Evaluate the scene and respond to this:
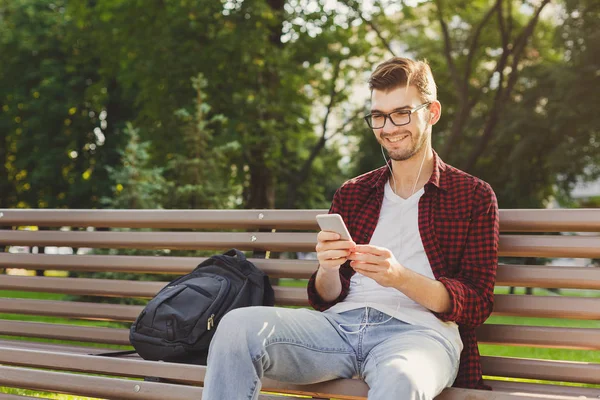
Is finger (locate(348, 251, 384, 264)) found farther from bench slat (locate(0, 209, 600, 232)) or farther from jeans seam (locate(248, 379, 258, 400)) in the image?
bench slat (locate(0, 209, 600, 232))

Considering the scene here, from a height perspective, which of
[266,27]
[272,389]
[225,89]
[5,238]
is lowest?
[272,389]

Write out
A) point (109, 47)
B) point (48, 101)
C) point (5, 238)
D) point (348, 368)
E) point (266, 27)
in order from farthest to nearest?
point (48, 101) < point (109, 47) < point (266, 27) < point (5, 238) < point (348, 368)

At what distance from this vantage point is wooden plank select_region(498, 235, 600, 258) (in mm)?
3041

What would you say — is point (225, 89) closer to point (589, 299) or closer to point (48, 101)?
point (48, 101)

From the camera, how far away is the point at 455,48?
947 inches

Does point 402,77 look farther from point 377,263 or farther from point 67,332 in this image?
point 67,332

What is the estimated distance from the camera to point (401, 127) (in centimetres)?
308

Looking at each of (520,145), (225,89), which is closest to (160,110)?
(225,89)

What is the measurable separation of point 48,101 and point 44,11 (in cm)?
273

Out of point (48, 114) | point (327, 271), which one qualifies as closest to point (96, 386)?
point (327, 271)

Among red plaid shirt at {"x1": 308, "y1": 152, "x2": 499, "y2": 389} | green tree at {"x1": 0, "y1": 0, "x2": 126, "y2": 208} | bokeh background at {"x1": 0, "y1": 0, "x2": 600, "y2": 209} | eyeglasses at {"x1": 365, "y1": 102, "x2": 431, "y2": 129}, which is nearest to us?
red plaid shirt at {"x1": 308, "y1": 152, "x2": 499, "y2": 389}

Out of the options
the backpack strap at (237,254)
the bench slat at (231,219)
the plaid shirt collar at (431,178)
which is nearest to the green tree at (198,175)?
the bench slat at (231,219)

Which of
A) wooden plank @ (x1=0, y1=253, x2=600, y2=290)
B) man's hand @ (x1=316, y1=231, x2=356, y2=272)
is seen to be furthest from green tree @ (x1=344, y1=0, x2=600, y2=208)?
man's hand @ (x1=316, y1=231, x2=356, y2=272)

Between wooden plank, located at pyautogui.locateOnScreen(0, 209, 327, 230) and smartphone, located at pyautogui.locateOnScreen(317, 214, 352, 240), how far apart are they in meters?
0.72
